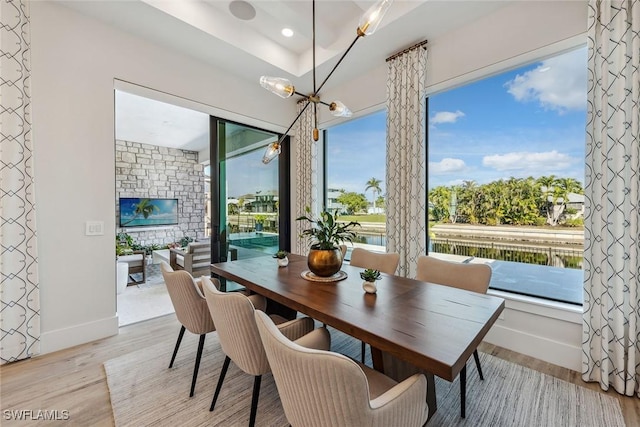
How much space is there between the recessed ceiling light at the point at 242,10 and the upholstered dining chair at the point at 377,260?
2756 mm

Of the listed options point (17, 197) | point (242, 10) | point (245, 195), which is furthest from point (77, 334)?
point (242, 10)

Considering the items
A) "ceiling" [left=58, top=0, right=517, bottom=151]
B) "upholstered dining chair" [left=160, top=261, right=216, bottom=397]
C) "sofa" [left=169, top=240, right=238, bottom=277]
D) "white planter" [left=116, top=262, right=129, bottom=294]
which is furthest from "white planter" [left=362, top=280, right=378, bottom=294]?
"white planter" [left=116, top=262, right=129, bottom=294]

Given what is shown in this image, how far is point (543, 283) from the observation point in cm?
240

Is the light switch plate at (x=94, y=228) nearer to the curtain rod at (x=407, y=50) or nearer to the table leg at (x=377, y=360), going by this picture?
the table leg at (x=377, y=360)

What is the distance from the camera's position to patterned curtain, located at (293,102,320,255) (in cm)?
411

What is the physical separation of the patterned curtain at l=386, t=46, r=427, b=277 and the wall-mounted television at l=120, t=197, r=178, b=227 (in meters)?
6.19

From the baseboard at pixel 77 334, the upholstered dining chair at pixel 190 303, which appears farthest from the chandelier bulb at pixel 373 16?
the baseboard at pixel 77 334

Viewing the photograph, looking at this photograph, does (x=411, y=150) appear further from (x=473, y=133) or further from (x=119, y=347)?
(x=119, y=347)

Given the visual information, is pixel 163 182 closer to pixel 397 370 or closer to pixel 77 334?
pixel 77 334

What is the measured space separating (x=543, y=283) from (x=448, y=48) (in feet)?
8.19

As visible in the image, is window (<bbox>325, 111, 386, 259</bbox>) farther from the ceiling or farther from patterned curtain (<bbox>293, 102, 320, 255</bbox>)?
the ceiling

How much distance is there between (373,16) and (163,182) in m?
7.09

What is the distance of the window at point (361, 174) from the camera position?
3.59m

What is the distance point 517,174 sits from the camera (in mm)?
2477
